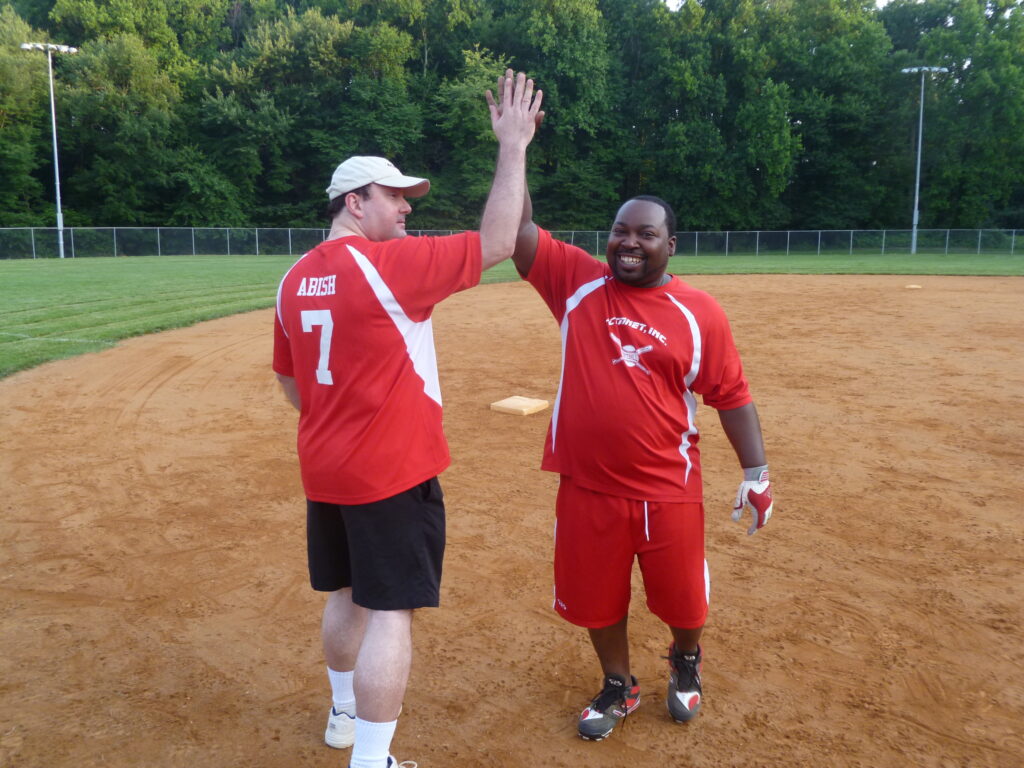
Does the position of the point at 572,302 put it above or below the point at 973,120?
below

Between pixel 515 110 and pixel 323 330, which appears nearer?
pixel 323 330

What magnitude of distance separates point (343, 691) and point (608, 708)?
3.51ft

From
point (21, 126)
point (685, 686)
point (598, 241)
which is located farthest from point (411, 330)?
point (21, 126)

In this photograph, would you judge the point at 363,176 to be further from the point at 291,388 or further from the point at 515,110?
the point at 291,388

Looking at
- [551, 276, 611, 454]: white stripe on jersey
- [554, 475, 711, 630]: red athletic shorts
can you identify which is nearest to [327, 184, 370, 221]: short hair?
[551, 276, 611, 454]: white stripe on jersey

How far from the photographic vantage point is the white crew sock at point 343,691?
329 centimetres

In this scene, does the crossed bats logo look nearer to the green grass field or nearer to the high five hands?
the high five hands

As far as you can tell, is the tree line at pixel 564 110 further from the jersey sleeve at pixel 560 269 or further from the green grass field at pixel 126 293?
the jersey sleeve at pixel 560 269

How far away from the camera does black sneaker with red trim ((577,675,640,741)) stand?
3336mm

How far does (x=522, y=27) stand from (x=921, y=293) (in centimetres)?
4042

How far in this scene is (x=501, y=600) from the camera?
4.56m

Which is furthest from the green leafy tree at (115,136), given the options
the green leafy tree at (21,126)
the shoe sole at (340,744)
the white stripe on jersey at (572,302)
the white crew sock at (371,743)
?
the white crew sock at (371,743)

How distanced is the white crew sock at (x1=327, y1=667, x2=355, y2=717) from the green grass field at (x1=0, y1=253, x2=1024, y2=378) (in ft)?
28.1

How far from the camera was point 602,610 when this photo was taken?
3.28 meters
